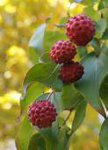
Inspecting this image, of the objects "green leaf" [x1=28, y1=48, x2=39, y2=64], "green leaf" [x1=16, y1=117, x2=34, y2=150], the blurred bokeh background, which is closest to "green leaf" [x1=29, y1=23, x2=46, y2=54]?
"green leaf" [x1=28, y1=48, x2=39, y2=64]

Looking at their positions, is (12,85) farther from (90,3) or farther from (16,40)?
(90,3)

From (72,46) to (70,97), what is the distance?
6 cm

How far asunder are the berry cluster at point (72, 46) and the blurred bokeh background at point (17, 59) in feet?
3.70

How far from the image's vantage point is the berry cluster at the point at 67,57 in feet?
1.71

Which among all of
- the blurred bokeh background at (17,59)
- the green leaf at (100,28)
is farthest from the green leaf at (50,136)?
the blurred bokeh background at (17,59)

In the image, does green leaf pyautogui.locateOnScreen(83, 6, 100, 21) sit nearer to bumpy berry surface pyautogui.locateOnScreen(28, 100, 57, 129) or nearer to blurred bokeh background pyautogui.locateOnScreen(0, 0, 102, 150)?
bumpy berry surface pyautogui.locateOnScreen(28, 100, 57, 129)

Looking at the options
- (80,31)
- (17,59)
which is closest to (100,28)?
(80,31)

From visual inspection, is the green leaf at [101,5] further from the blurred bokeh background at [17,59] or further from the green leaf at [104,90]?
the blurred bokeh background at [17,59]

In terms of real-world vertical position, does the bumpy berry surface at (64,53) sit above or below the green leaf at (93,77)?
above

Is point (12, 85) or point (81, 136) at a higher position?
point (12, 85)

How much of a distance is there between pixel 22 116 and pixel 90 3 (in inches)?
6.5

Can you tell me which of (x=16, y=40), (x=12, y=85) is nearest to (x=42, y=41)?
(x=12, y=85)

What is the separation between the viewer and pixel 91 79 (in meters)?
0.52

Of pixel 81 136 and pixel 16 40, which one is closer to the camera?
pixel 81 136
